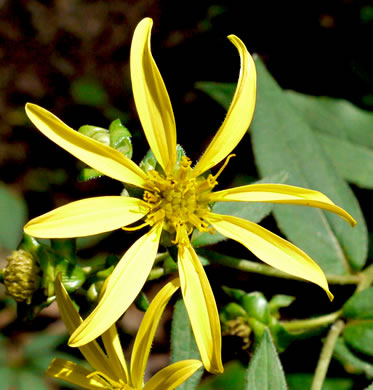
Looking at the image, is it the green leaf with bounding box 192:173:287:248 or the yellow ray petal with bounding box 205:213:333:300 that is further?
the green leaf with bounding box 192:173:287:248

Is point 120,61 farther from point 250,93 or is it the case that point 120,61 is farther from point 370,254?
point 250,93

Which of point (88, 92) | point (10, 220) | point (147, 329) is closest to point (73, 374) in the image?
point (147, 329)

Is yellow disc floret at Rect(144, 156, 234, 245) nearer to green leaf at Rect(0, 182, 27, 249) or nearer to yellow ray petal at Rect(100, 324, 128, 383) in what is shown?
yellow ray petal at Rect(100, 324, 128, 383)

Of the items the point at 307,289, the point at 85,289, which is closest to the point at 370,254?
the point at 307,289

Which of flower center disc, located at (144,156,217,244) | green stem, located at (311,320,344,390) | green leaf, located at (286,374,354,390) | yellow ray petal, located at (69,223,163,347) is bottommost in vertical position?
green leaf, located at (286,374,354,390)

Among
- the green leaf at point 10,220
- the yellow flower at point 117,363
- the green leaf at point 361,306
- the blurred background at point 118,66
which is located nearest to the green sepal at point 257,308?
the green leaf at point 361,306

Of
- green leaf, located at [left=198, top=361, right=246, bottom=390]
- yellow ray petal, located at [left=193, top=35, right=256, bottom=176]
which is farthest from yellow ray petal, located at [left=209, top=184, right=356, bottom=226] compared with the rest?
green leaf, located at [left=198, top=361, right=246, bottom=390]
